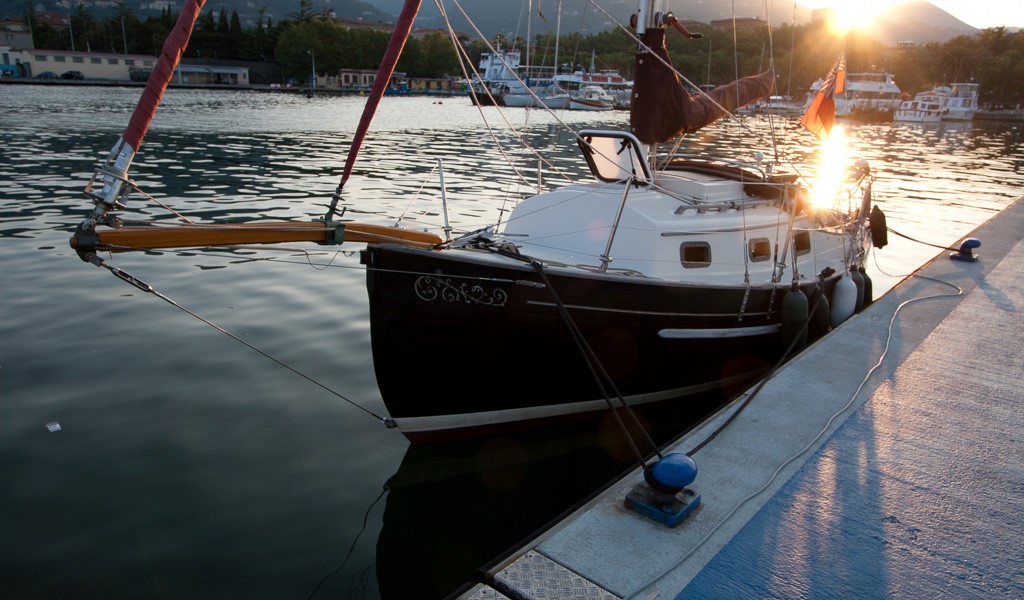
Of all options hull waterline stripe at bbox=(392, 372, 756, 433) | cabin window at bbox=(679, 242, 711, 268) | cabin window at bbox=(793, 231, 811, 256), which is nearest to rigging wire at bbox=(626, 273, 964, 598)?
cabin window at bbox=(793, 231, 811, 256)

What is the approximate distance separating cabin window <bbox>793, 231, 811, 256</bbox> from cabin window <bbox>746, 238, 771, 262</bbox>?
0.93 m

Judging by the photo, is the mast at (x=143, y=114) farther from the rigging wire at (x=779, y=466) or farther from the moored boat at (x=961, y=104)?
the moored boat at (x=961, y=104)

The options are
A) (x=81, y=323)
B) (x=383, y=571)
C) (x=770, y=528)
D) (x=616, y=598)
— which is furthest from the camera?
(x=81, y=323)

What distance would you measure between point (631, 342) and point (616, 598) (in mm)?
3975

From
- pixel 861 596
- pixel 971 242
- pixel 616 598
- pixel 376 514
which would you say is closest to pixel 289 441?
pixel 376 514

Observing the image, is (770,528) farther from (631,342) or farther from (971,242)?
(971,242)

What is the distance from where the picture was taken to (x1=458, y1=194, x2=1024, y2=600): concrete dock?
13.4 feet

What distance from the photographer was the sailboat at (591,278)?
6484 mm

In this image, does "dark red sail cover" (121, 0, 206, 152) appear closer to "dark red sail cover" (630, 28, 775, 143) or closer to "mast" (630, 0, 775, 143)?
"dark red sail cover" (630, 28, 775, 143)

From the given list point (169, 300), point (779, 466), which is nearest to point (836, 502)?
point (779, 466)

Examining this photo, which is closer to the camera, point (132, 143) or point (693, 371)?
point (132, 143)

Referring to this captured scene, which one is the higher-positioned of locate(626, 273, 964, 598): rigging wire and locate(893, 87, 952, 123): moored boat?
locate(893, 87, 952, 123): moored boat

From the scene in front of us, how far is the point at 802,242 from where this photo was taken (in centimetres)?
1016

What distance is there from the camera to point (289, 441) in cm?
762
